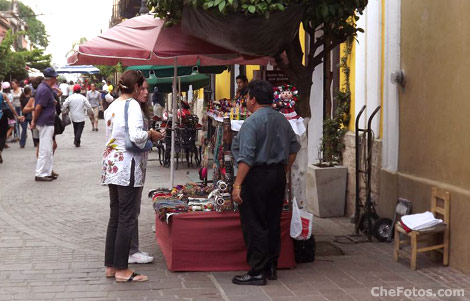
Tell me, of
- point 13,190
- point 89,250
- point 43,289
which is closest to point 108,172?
point 43,289

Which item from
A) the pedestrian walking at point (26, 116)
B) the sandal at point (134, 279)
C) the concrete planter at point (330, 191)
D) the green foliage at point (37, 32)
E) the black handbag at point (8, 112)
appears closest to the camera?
the sandal at point (134, 279)

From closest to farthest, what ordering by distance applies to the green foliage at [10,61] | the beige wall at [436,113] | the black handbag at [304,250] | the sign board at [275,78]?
the beige wall at [436,113]
the black handbag at [304,250]
the sign board at [275,78]
the green foliage at [10,61]

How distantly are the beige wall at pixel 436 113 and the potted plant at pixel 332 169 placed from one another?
1.34 m

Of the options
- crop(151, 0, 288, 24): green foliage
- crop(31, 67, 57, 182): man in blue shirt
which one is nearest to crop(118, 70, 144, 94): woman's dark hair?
crop(151, 0, 288, 24): green foliage

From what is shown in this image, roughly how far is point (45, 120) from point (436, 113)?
8.24 m

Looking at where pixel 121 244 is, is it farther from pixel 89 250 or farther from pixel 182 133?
pixel 182 133

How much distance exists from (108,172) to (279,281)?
6.00ft

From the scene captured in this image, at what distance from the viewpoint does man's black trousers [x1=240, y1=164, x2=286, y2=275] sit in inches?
272

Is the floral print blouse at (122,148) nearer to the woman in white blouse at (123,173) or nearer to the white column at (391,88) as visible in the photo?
the woman in white blouse at (123,173)

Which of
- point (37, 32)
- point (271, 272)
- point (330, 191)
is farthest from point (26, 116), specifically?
point (37, 32)

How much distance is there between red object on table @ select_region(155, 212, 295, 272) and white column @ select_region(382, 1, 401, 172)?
2376 millimetres

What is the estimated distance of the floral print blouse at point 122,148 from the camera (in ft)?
22.8

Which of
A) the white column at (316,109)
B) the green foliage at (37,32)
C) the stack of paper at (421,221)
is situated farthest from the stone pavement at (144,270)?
the green foliage at (37,32)

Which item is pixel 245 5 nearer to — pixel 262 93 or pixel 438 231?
pixel 262 93
